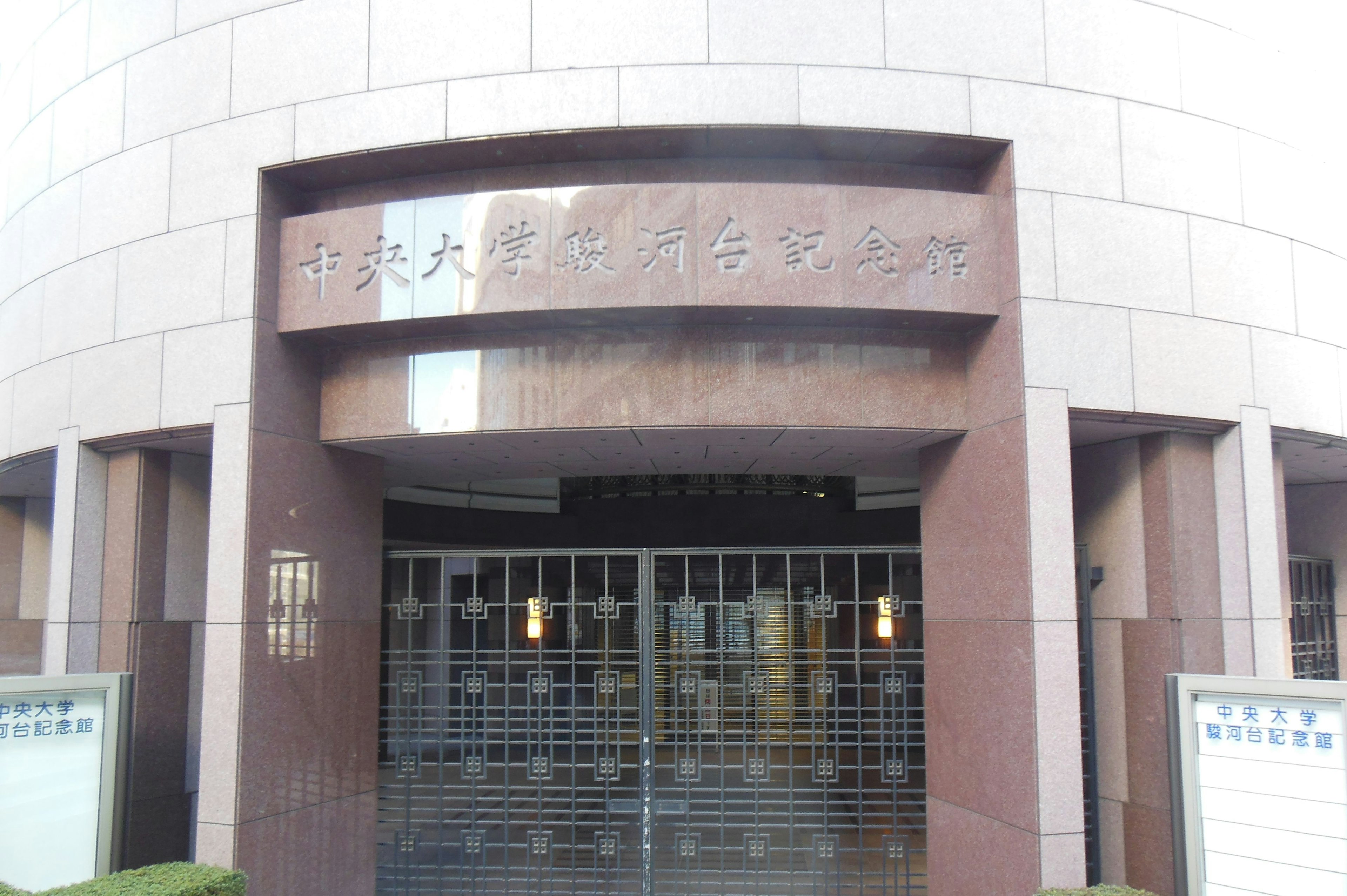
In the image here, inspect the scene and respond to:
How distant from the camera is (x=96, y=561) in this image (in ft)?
25.0

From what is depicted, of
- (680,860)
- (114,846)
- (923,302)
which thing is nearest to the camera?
(114,846)

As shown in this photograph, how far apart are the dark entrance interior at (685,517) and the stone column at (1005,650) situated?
6.16m

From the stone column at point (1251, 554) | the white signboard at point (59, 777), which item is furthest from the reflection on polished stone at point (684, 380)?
the white signboard at point (59, 777)

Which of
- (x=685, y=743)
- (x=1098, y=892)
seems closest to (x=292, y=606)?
(x=685, y=743)

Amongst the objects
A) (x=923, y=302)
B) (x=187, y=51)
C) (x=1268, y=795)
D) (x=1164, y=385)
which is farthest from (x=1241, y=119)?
(x=187, y=51)

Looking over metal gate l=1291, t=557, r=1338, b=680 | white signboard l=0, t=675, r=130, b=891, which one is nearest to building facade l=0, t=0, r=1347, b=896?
white signboard l=0, t=675, r=130, b=891

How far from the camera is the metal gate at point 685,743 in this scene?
7.60m

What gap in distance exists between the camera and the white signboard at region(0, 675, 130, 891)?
5.15 metres

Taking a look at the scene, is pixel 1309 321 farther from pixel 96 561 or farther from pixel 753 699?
pixel 96 561

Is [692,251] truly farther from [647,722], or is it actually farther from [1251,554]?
[1251,554]

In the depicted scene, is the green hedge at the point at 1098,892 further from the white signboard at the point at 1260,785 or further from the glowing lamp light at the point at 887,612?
the glowing lamp light at the point at 887,612

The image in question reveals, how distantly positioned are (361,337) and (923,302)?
4.44 metres

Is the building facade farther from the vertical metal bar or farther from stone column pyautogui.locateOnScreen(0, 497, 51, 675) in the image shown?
stone column pyautogui.locateOnScreen(0, 497, 51, 675)

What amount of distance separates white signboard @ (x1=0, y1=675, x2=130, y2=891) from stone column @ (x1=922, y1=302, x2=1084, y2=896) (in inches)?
227
